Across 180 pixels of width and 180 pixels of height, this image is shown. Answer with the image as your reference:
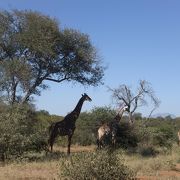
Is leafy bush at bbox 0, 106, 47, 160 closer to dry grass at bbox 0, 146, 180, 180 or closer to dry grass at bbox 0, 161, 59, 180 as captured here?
dry grass at bbox 0, 146, 180, 180

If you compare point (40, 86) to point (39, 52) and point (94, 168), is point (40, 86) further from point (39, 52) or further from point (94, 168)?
point (94, 168)

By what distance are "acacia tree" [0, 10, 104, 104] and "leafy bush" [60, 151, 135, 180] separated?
11274 mm

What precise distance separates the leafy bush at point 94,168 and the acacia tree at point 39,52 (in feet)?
37.0

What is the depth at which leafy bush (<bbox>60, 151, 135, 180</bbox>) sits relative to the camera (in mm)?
12219

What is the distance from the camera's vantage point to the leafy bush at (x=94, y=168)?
40.1ft

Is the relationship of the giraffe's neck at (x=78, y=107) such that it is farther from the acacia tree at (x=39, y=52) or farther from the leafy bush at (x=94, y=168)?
the leafy bush at (x=94, y=168)

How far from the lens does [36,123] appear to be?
72.5 feet

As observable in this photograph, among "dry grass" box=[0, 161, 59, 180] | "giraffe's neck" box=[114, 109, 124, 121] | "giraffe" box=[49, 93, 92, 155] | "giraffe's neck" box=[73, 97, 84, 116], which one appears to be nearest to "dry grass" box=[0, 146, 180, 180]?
"dry grass" box=[0, 161, 59, 180]

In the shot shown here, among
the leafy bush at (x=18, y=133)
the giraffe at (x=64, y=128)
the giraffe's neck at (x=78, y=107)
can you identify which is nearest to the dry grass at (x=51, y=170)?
the leafy bush at (x=18, y=133)

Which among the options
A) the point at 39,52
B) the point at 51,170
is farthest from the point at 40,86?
the point at 51,170

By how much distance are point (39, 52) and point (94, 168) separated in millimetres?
12500

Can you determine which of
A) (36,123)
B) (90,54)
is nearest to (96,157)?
(36,123)

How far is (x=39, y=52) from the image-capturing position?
23.9m

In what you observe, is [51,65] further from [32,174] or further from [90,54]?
[32,174]
